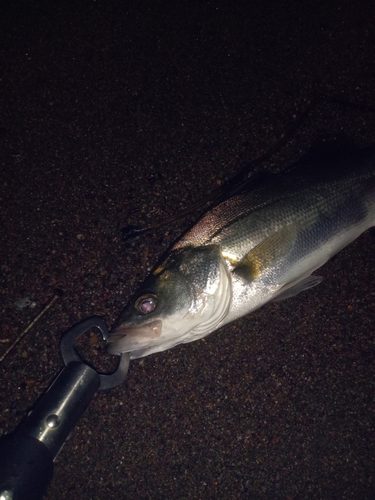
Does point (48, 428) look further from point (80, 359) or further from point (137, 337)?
point (137, 337)

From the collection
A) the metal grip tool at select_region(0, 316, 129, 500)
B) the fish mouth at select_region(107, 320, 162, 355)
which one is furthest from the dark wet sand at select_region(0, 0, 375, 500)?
the fish mouth at select_region(107, 320, 162, 355)

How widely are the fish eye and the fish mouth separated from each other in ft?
0.28

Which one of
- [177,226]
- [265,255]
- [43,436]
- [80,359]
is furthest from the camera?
[177,226]

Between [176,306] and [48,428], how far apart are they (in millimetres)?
1029

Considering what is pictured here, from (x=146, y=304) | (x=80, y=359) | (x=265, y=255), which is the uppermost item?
(x=146, y=304)

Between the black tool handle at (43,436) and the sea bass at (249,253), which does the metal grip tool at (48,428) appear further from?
the sea bass at (249,253)

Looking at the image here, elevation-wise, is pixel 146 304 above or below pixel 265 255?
above

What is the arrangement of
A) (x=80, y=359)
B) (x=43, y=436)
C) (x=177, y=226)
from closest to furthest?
1. (x=43, y=436)
2. (x=80, y=359)
3. (x=177, y=226)

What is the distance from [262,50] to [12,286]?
2690 millimetres

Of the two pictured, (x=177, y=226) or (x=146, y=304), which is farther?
(x=177, y=226)

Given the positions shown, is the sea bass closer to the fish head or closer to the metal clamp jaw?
the fish head

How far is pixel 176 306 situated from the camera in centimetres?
202

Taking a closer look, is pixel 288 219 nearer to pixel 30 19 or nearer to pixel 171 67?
pixel 171 67

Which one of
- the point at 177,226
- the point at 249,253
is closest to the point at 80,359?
the point at 177,226
